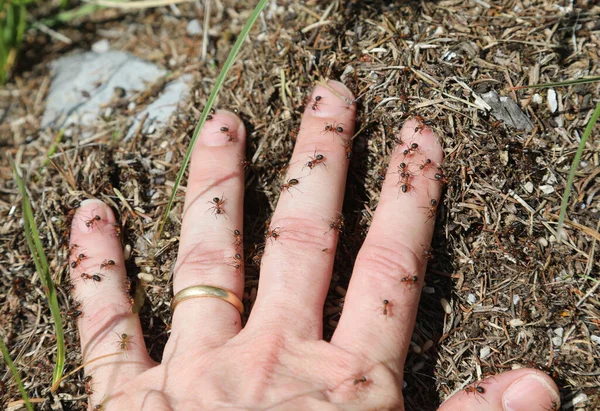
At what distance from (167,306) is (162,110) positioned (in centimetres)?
196

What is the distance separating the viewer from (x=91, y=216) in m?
4.65

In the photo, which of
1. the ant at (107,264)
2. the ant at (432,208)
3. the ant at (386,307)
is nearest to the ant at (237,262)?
the ant at (107,264)

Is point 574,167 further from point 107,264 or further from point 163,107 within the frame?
point 163,107

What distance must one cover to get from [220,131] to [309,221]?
3.56 ft

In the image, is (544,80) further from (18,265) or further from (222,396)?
(18,265)

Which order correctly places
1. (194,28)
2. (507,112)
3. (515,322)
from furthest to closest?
(194,28) → (507,112) → (515,322)

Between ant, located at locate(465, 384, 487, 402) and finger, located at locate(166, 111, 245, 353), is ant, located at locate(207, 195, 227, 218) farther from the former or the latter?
ant, located at locate(465, 384, 487, 402)

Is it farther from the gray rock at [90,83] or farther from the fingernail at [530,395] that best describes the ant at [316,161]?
the gray rock at [90,83]

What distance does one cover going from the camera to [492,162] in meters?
4.36

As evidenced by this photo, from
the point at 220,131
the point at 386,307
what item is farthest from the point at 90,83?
the point at 386,307

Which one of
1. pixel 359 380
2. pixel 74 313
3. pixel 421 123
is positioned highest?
pixel 421 123

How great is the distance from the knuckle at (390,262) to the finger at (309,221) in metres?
0.31

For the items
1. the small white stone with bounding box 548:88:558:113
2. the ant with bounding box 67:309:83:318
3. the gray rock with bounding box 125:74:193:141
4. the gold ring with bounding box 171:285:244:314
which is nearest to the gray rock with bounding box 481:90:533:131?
the small white stone with bounding box 548:88:558:113

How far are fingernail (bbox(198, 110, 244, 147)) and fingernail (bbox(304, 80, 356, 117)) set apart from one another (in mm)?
612
